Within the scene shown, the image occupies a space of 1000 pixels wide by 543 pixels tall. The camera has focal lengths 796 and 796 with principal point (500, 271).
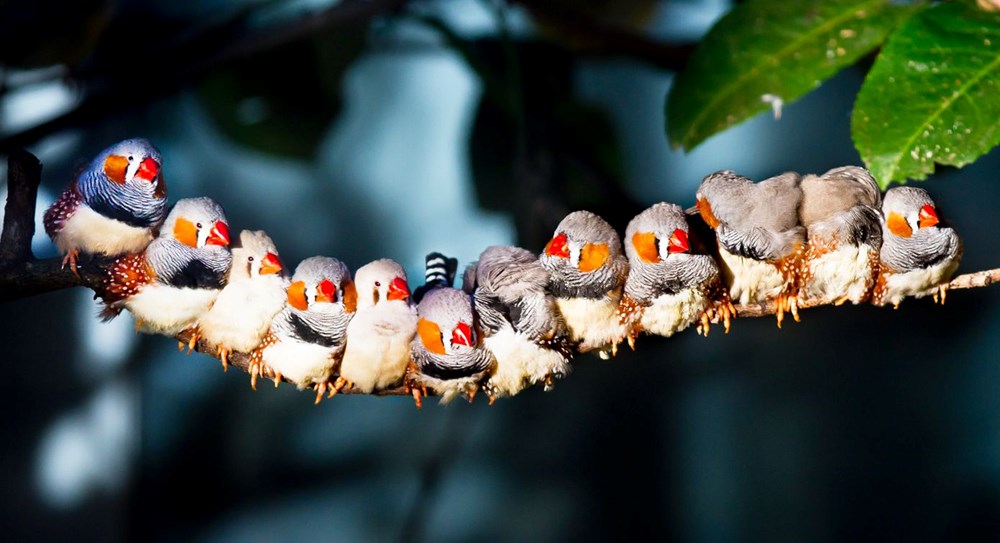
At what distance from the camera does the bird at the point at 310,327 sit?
496 millimetres

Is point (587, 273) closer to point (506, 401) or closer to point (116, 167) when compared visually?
point (116, 167)

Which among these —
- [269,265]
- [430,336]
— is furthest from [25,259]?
[430,336]

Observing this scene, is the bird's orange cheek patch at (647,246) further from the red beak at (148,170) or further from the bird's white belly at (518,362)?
the red beak at (148,170)

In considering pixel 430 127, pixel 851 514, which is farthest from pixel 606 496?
pixel 430 127

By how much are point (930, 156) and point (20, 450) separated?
3.39 feet

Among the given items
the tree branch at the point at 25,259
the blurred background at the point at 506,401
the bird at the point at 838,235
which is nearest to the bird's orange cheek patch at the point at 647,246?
the bird at the point at 838,235

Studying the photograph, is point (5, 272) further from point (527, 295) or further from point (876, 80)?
point (876, 80)

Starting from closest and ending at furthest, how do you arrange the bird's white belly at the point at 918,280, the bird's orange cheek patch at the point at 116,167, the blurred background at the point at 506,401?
the bird's orange cheek patch at the point at 116,167 → the bird's white belly at the point at 918,280 → the blurred background at the point at 506,401

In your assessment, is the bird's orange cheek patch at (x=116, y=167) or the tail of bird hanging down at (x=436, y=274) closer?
the bird's orange cheek patch at (x=116, y=167)

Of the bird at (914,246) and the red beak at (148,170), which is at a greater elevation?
the red beak at (148,170)

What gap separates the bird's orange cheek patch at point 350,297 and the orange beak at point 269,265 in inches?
1.7

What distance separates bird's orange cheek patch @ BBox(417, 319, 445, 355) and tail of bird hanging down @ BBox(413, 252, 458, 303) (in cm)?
4

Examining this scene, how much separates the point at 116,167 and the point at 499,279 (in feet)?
0.79

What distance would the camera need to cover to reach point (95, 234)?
0.46m
